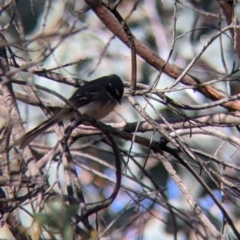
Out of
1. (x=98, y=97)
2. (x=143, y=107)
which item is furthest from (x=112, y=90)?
(x=143, y=107)

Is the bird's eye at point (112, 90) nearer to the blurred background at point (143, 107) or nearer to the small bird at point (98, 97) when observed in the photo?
the small bird at point (98, 97)

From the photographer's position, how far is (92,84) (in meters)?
4.89

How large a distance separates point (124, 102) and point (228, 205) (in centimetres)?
128

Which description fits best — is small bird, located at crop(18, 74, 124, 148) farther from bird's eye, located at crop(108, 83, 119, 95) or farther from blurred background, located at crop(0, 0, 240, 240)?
blurred background, located at crop(0, 0, 240, 240)

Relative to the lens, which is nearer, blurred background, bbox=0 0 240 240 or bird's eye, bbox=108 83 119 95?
bird's eye, bbox=108 83 119 95

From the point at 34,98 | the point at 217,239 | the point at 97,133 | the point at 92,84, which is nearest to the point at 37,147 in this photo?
the point at 92,84

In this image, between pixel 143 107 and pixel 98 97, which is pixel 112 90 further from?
pixel 143 107

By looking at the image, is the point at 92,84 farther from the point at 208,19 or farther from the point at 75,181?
the point at 208,19

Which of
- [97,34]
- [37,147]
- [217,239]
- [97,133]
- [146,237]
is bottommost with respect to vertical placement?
[217,239]

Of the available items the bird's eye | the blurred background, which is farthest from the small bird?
the blurred background

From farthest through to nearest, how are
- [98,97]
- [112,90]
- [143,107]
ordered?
[143,107] < [98,97] < [112,90]

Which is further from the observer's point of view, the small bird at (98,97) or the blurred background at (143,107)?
the blurred background at (143,107)

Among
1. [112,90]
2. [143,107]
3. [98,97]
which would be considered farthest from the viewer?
[143,107]

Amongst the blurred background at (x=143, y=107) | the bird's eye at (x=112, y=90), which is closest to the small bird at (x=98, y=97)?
the bird's eye at (x=112, y=90)
